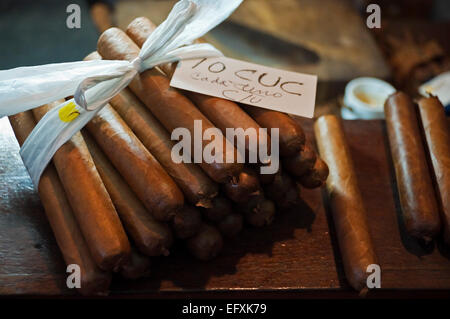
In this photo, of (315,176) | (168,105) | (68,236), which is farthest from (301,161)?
(68,236)

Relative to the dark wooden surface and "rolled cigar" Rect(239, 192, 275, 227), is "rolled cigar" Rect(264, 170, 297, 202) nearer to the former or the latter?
"rolled cigar" Rect(239, 192, 275, 227)

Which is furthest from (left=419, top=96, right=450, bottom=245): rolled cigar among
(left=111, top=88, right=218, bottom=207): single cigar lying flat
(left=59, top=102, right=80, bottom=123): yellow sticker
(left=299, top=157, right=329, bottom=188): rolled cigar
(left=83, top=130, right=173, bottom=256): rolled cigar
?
(left=59, top=102, right=80, bottom=123): yellow sticker

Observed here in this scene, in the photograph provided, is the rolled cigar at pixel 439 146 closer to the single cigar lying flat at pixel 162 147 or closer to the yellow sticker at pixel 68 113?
the single cigar lying flat at pixel 162 147

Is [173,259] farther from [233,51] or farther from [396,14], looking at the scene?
[396,14]

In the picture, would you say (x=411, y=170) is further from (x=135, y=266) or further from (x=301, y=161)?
(x=135, y=266)

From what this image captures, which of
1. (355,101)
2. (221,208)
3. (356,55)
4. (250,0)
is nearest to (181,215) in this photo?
(221,208)

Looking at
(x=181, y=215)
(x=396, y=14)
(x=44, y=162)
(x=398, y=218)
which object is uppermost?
(x=44, y=162)
